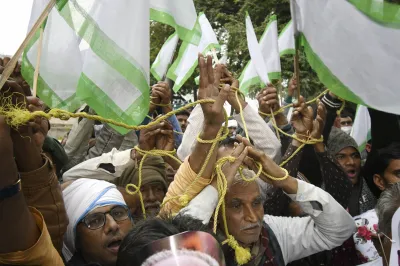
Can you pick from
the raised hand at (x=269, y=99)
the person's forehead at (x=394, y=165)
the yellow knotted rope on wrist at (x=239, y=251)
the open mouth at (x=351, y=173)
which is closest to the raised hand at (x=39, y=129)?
the yellow knotted rope on wrist at (x=239, y=251)

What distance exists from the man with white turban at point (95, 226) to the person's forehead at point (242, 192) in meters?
0.50

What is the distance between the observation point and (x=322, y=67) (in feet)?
8.42

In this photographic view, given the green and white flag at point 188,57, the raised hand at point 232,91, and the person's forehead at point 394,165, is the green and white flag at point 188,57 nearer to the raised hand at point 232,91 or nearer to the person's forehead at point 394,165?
the raised hand at point 232,91

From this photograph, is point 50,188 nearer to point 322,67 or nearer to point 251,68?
point 322,67

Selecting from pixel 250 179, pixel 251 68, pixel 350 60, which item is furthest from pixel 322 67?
pixel 251 68

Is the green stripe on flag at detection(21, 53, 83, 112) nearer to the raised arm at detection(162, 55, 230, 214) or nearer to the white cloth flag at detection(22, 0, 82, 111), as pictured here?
the white cloth flag at detection(22, 0, 82, 111)

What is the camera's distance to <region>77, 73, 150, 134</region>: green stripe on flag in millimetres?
2285

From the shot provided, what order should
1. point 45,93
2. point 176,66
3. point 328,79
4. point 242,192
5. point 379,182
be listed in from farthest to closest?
point 176,66 < point 379,182 < point 45,93 < point 328,79 < point 242,192

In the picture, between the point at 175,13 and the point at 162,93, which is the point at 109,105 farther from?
the point at 162,93

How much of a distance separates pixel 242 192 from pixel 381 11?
106 cm

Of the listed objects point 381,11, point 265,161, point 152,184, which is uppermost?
point 381,11

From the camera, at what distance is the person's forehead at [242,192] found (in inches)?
94.9

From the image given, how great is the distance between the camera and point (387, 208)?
7.71 ft

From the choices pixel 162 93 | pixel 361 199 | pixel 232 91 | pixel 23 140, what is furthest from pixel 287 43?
pixel 23 140
